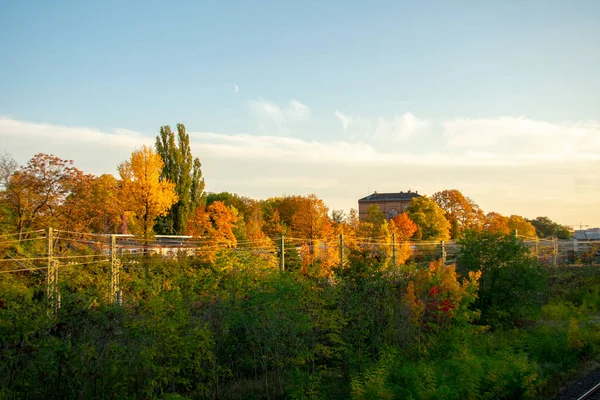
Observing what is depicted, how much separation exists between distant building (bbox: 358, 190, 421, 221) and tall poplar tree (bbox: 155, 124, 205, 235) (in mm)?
58565

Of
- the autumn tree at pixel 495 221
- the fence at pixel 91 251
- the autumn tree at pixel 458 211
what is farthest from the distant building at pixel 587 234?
the fence at pixel 91 251

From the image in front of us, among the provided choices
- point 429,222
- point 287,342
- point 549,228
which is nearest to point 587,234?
point 549,228

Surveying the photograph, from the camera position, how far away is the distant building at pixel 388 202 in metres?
107

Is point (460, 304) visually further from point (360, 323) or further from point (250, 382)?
point (250, 382)

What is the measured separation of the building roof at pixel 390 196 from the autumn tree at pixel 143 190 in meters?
81.5

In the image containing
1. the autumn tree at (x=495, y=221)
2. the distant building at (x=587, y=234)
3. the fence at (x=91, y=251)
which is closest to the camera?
the fence at (x=91, y=251)

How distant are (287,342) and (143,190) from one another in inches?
983

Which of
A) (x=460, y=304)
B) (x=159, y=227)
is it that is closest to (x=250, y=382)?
(x=460, y=304)

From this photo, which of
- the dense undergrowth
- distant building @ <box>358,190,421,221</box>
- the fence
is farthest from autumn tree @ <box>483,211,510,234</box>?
the dense undergrowth

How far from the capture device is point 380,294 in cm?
1380

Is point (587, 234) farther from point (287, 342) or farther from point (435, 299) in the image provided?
point (287, 342)

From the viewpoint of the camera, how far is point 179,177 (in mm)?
48625

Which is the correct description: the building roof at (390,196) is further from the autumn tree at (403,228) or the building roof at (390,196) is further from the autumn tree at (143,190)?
the autumn tree at (143,190)

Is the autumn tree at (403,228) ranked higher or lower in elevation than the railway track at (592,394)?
higher
